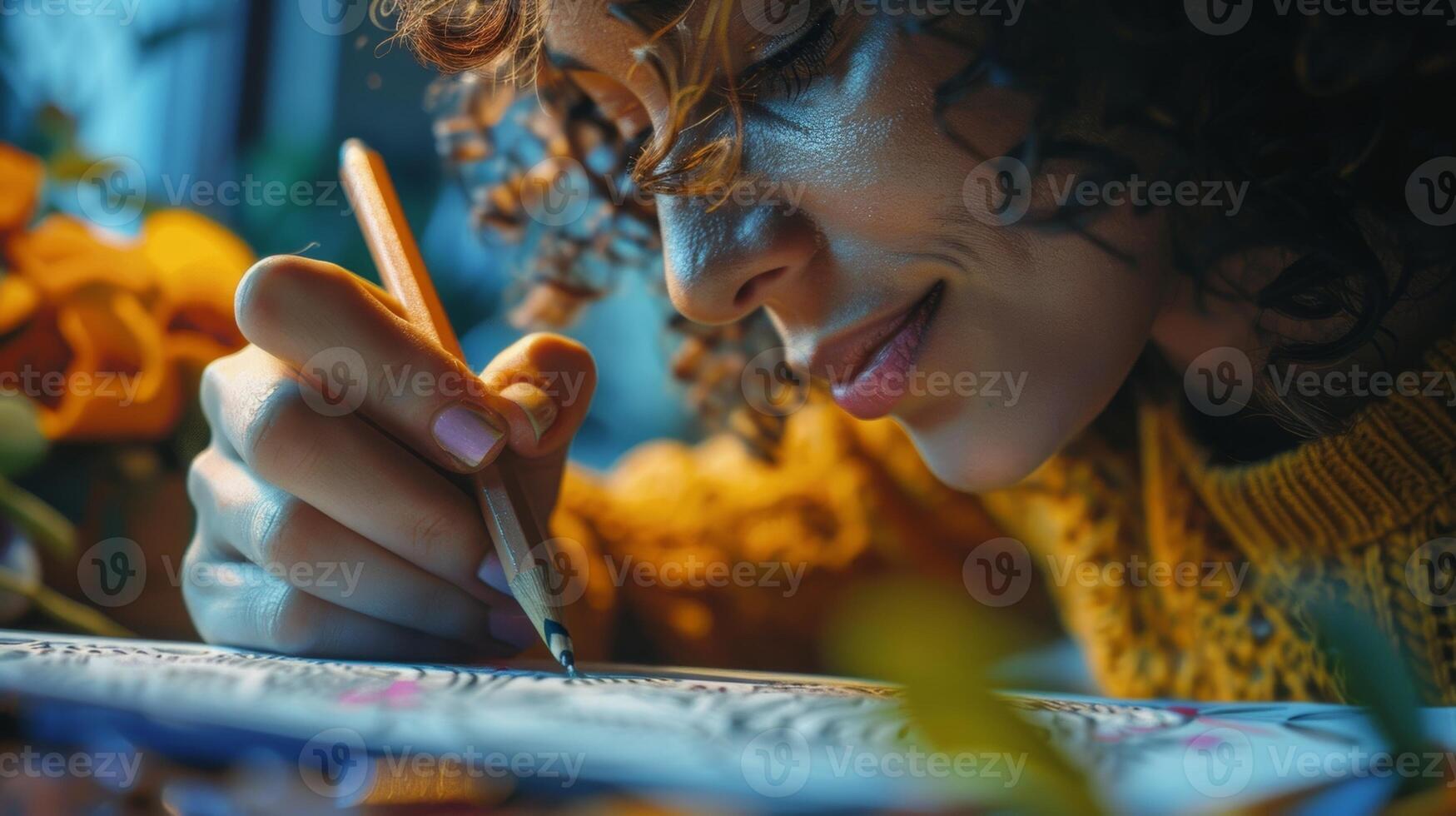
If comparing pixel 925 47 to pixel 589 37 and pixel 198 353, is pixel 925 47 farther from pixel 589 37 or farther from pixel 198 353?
pixel 198 353

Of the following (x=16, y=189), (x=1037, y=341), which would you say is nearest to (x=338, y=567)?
(x=1037, y=341)

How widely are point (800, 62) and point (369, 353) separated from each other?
175 millimetres

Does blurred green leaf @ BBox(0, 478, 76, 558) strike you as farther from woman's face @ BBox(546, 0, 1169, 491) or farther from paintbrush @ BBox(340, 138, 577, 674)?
woman's face @ BBox(546, 0, 1169, 491)

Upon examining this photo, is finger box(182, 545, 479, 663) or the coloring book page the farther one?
finger box(182, 545, 479, 663)

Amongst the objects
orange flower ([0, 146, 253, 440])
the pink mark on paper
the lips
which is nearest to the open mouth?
the lips

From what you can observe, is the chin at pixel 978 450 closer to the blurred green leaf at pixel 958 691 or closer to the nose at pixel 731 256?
the nose at pixel 731 256

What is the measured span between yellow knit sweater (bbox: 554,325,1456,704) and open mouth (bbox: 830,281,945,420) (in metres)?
0.17

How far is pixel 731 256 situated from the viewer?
35cm

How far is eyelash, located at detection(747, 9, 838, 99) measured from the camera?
0.33 m

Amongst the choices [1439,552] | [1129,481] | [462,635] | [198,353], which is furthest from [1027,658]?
[198,353]

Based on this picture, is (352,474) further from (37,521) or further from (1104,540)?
(1104,540)

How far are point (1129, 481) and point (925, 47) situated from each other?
34 centimetres

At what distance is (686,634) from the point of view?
60 centimetres

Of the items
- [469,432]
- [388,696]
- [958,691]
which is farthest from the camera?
[469,432]
